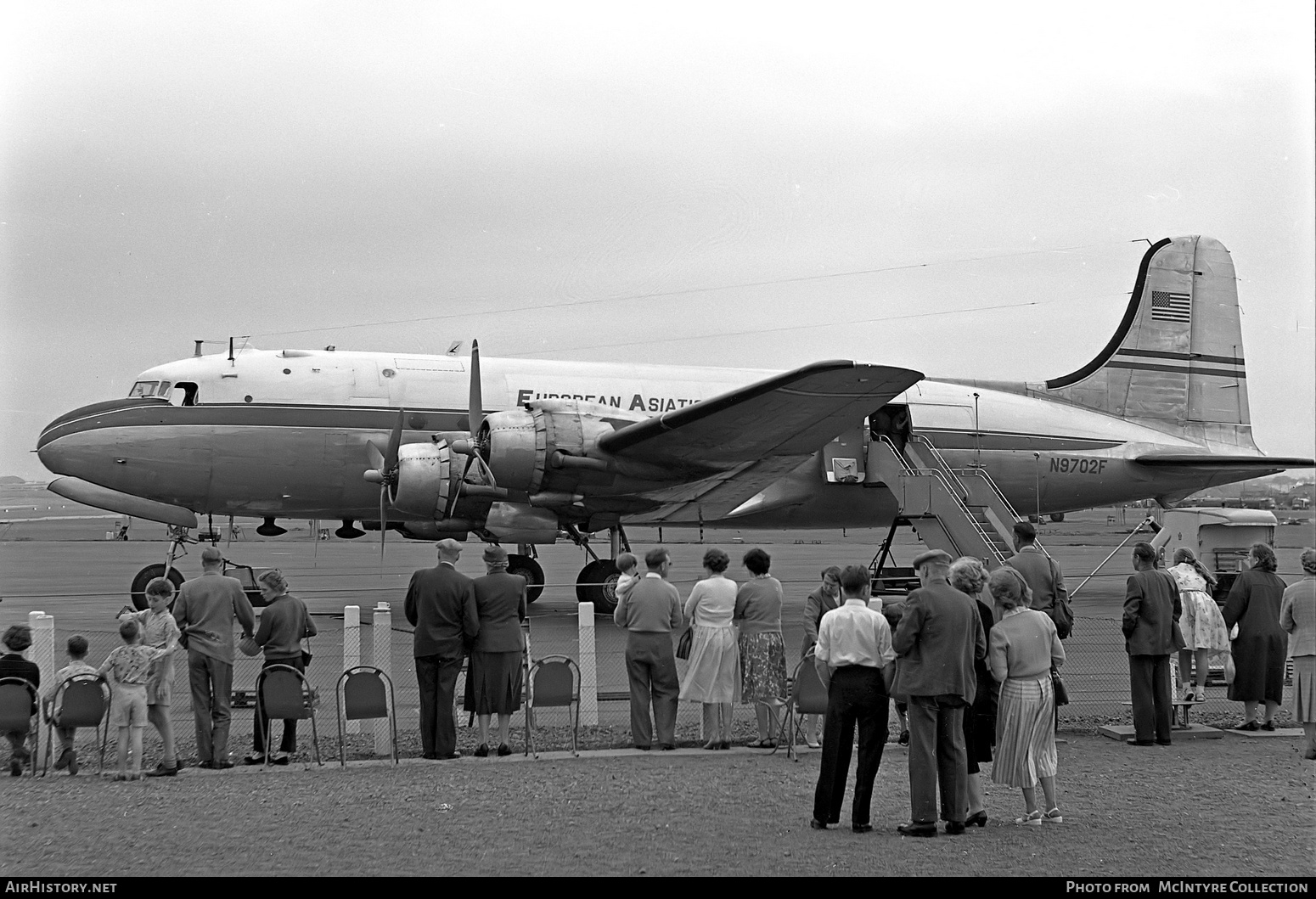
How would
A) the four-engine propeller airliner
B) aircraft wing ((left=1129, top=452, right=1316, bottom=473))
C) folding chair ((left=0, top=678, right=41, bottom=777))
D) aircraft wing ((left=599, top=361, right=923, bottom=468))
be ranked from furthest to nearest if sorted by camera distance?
aircraft wing ((left=1129, top=452, right=1316, bottom=473))
the four-engine propeller airliner
aircraft wing ((left=599, top=361, right=923, bottom=468))
folding chair ((left=0, top=678, right=41, bottom=777))

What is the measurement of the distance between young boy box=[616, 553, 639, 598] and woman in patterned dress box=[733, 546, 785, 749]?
0.87m

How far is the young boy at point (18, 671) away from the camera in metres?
7.88

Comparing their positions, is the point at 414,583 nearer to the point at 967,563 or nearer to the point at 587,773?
the point at 587,773

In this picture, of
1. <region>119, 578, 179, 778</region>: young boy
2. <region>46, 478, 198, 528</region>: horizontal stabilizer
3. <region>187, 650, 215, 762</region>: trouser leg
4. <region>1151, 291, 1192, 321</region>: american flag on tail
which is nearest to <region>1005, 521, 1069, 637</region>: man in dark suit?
<region>187, 650, 215, 762</region>: trouser leg

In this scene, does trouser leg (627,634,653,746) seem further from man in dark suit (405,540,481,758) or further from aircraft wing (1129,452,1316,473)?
aircraft wing (1129,452,1316,473)

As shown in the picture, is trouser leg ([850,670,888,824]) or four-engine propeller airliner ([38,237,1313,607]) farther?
four-engine propeller airliner ([38,237,1313,607])

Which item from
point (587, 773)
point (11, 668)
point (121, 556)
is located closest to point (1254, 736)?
point (587, 773)

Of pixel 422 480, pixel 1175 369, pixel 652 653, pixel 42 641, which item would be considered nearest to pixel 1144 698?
pixel 652 653

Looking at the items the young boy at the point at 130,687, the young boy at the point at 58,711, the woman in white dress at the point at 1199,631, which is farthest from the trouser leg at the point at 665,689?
the woman in white dress at the point at 1199,631

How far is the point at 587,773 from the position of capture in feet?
25.8

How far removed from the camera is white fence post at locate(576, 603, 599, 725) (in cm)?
993

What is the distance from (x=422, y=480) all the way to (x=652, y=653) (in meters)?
7.90

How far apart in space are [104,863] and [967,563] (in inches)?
190

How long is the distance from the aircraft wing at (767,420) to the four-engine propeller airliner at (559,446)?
1.4 inches
